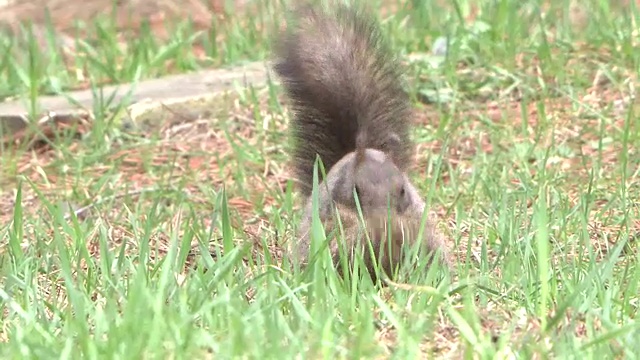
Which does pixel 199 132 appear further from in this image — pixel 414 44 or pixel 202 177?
pixel 414 44

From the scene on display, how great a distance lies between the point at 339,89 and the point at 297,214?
0.63 meters

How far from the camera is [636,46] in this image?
7.13 meters

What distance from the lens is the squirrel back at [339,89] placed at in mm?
4676

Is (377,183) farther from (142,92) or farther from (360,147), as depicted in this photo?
(142,92)

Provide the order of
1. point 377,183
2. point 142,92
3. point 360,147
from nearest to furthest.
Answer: point 377,183 < point 360,147 < point 142,92

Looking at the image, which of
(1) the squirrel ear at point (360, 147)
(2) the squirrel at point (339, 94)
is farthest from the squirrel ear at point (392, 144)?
(1) the squirrel ear at point (360, 147)

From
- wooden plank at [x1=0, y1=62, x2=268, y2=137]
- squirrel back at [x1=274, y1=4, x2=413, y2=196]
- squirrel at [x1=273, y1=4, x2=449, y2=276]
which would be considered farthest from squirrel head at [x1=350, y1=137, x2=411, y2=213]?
wooden plank at [x1=0, y1=62, x2=268, y2=137]

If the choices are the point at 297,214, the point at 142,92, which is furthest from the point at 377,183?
the point at 142,92

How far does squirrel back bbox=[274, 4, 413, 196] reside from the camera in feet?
15.3

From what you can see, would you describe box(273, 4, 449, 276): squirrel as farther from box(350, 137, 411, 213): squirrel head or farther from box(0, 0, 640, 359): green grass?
box(0, 0, 640, 359): green grass

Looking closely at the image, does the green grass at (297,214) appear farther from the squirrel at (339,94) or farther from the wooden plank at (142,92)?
the squirrel at (339,94)

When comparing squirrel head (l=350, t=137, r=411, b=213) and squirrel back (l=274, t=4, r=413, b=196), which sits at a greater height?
squirrel back (l=274, t=4, r=413, b=196)

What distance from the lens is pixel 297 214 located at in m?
5.07

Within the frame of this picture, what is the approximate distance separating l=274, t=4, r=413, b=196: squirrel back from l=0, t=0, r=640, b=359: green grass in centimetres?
36
